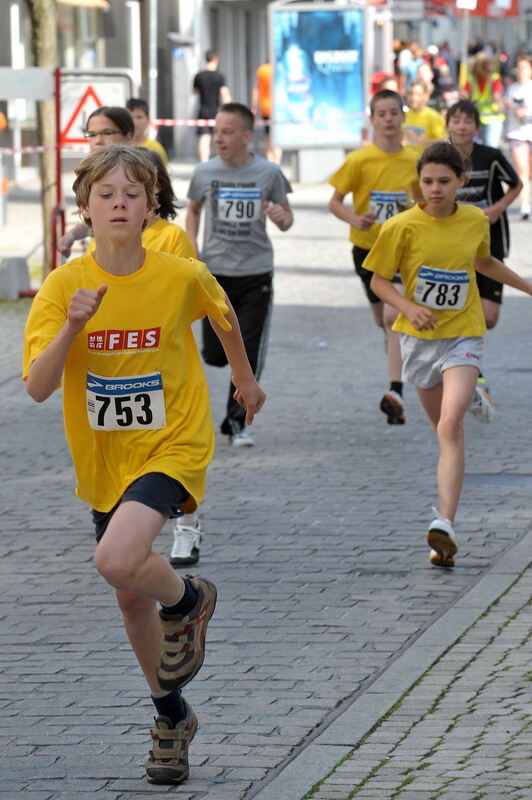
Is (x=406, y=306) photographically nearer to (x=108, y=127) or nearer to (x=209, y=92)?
(x=108, y=127)

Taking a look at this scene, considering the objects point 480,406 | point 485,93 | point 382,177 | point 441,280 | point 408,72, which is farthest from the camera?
point 408,72

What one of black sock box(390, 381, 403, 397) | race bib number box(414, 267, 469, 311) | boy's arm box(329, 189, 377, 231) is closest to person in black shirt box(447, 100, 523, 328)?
boy's arm box(329, 189, 377, 231)

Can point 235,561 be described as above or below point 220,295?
below

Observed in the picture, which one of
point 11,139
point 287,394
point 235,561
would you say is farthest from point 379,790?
point 11,139

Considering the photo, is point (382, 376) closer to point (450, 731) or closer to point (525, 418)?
point (525, 418)

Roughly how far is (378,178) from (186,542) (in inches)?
172

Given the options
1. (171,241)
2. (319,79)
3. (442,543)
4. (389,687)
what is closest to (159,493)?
(389,687)

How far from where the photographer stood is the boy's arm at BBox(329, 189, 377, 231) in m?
10.7

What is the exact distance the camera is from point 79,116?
1753 cm

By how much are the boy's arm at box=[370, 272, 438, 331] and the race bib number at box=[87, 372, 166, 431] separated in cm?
278

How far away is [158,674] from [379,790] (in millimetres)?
682

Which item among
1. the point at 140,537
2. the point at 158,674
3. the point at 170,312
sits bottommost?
the point at 158,674

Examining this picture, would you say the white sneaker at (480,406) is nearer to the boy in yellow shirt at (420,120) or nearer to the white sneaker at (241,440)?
the white sneaker at (241,440)

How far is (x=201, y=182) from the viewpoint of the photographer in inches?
395
